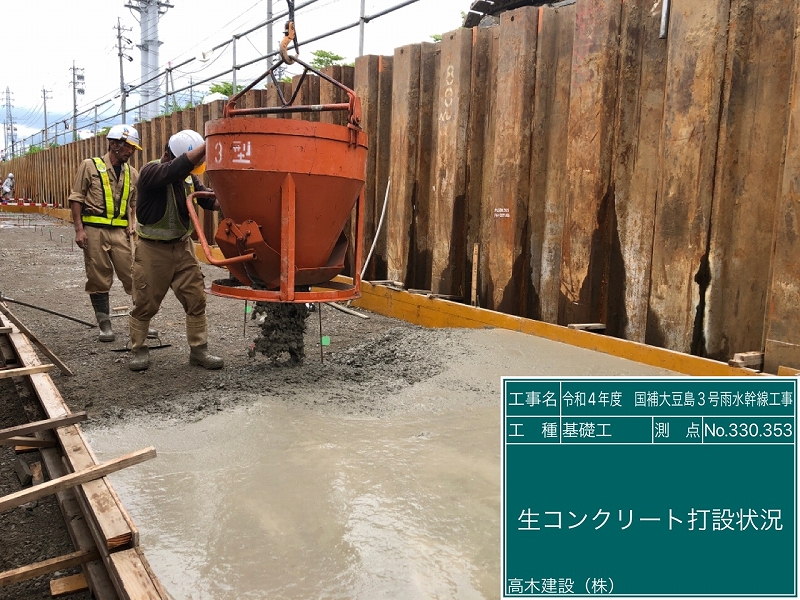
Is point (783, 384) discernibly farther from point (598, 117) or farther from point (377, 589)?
point (598, 117)

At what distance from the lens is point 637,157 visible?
4617 mm

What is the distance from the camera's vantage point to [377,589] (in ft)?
6.83

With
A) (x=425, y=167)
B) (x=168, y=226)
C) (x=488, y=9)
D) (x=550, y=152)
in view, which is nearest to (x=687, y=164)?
(x=550, y=152)

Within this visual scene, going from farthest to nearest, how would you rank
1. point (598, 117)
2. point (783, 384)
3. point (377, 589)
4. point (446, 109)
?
point (446, 109)
point (598, 117)
point (783, 384)
point (377, 589)

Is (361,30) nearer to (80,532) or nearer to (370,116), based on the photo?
(370,116)

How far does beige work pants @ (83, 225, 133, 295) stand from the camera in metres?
6.18

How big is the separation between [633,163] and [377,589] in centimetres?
361

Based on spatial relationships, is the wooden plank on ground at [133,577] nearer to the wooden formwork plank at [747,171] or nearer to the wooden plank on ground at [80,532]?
the wooden plank on ground at [80,532]

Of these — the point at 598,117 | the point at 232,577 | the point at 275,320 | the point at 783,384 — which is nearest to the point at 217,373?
the point at 275,320

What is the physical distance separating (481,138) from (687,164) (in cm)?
227

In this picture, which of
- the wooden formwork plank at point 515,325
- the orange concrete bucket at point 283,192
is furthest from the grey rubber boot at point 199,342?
the wooden formwork plank at point 515,325

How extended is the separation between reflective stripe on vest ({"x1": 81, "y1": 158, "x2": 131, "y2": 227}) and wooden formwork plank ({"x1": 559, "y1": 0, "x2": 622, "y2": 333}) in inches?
163

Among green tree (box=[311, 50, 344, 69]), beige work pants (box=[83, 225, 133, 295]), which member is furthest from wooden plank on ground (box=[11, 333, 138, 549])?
green tree (box=[311, 50, 344, 69])

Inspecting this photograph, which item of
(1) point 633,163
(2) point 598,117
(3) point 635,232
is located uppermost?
(2) point 598,117
